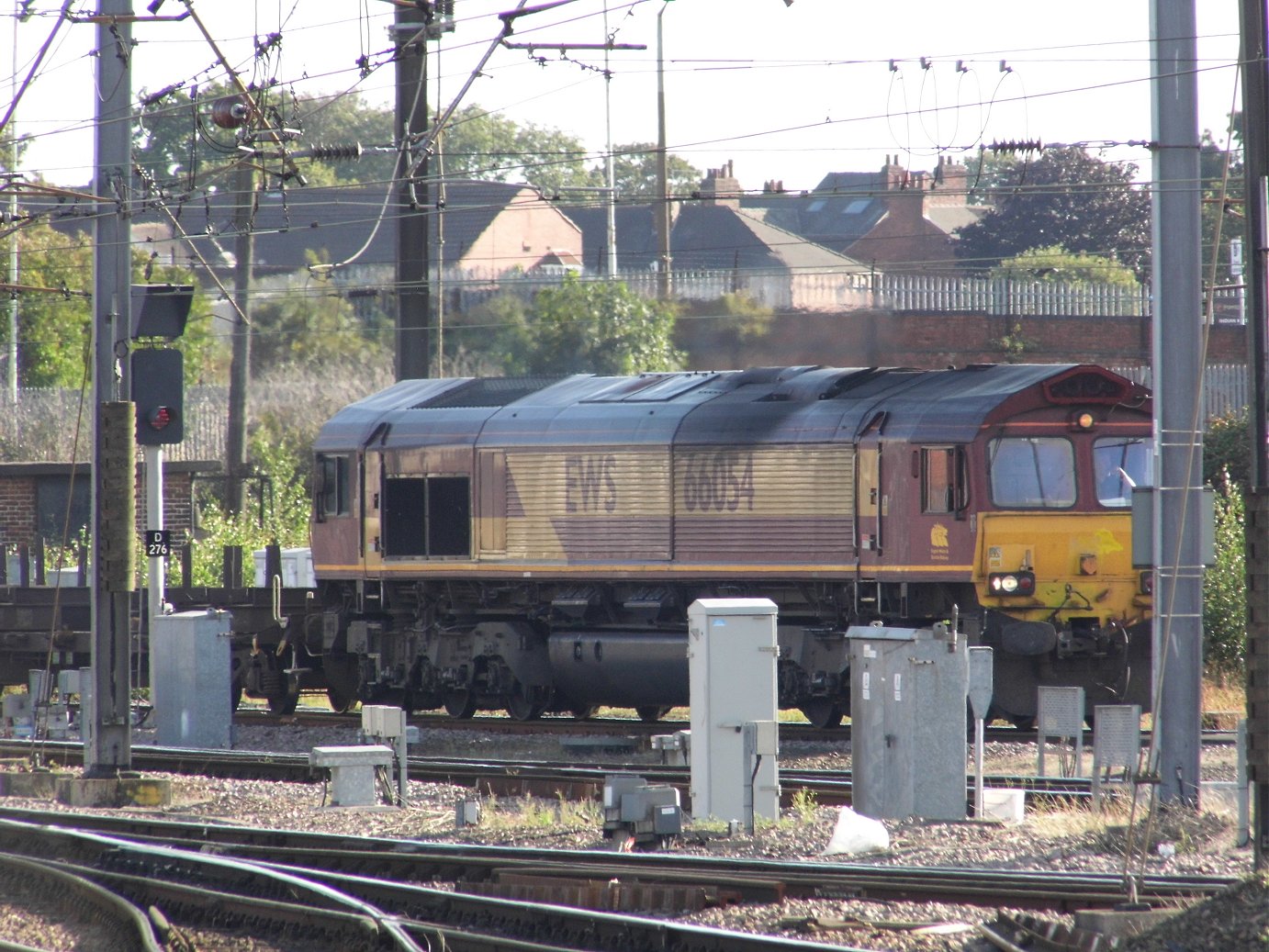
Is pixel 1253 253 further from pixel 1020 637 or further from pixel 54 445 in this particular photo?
pixel 54 445

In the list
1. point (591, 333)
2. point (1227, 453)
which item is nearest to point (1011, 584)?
point (1227, 453)

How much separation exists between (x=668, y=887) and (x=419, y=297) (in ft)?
51.8

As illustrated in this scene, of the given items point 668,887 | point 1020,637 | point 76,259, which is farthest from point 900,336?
point 76,259

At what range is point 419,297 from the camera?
2478cm

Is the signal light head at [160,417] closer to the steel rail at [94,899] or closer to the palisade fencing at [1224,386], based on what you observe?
the steel rail at [94,899]

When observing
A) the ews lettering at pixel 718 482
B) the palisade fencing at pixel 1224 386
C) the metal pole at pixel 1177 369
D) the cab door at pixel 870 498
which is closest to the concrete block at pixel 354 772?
the ews lettering at pixel 718 482

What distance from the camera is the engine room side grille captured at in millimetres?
22219

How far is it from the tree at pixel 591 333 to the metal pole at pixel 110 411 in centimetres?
2606

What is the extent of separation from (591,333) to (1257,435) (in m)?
34.8

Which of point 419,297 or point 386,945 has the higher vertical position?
point 419,297

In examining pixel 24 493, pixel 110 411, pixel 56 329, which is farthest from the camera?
pixel 56 329

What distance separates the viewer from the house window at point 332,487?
74.6 ft

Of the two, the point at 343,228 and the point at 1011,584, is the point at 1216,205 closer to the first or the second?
the point at 1011,584

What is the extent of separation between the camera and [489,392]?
2256cm
